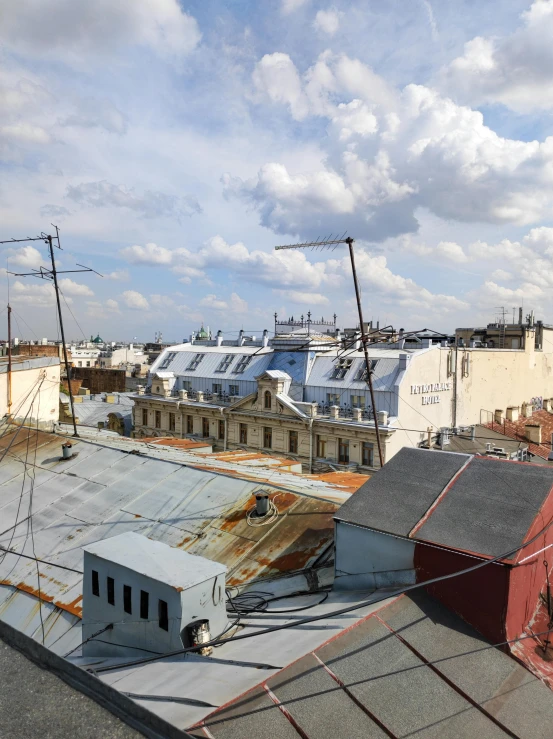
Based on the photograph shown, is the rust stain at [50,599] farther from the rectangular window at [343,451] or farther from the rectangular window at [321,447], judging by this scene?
the rectangular window at [321,447]

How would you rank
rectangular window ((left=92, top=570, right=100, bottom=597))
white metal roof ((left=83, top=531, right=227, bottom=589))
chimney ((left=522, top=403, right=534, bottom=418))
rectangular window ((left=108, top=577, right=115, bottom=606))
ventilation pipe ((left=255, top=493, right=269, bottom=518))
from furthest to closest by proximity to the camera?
chimney ((left=522, top=403, right=534, bottom=418)) → ventilation pipe ((left=255, top=493, right=269, bottom=518)) → rectangular window ((left=92, top=570, right=100, bottom=597)) → rectangular window ((left=108, top=577, right=115, bottom=606)) → white metal roof ((left=83, top=531, right=227, bottom=589))

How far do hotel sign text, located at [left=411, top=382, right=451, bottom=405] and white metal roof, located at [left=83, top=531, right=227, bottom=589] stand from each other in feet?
103

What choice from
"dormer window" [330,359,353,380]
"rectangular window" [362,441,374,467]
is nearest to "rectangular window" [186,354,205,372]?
"dormer window" [330,359,353,380]

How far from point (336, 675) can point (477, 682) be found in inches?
70.1

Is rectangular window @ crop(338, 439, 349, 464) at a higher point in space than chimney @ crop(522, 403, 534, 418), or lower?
lower

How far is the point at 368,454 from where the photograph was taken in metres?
36.3

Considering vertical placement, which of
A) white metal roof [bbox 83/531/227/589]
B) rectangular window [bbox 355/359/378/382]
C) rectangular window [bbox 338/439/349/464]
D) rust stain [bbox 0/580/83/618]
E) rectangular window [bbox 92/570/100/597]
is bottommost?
rectangular window [bbox 338/439/349/464]

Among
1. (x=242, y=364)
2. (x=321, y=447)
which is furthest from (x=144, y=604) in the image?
(x=242, y=364)

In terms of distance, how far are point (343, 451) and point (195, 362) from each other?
19082 mm

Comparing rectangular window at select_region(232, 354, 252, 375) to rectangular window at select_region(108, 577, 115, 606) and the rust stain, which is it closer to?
the rust stain

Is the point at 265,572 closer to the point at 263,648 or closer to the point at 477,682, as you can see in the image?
the point at 263,648

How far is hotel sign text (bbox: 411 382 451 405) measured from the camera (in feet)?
125

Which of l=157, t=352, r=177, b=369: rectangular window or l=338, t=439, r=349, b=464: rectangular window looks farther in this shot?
l=157, t=352, r=177, b=369: rectangular window

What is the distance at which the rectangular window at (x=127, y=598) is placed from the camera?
795 centimetres
